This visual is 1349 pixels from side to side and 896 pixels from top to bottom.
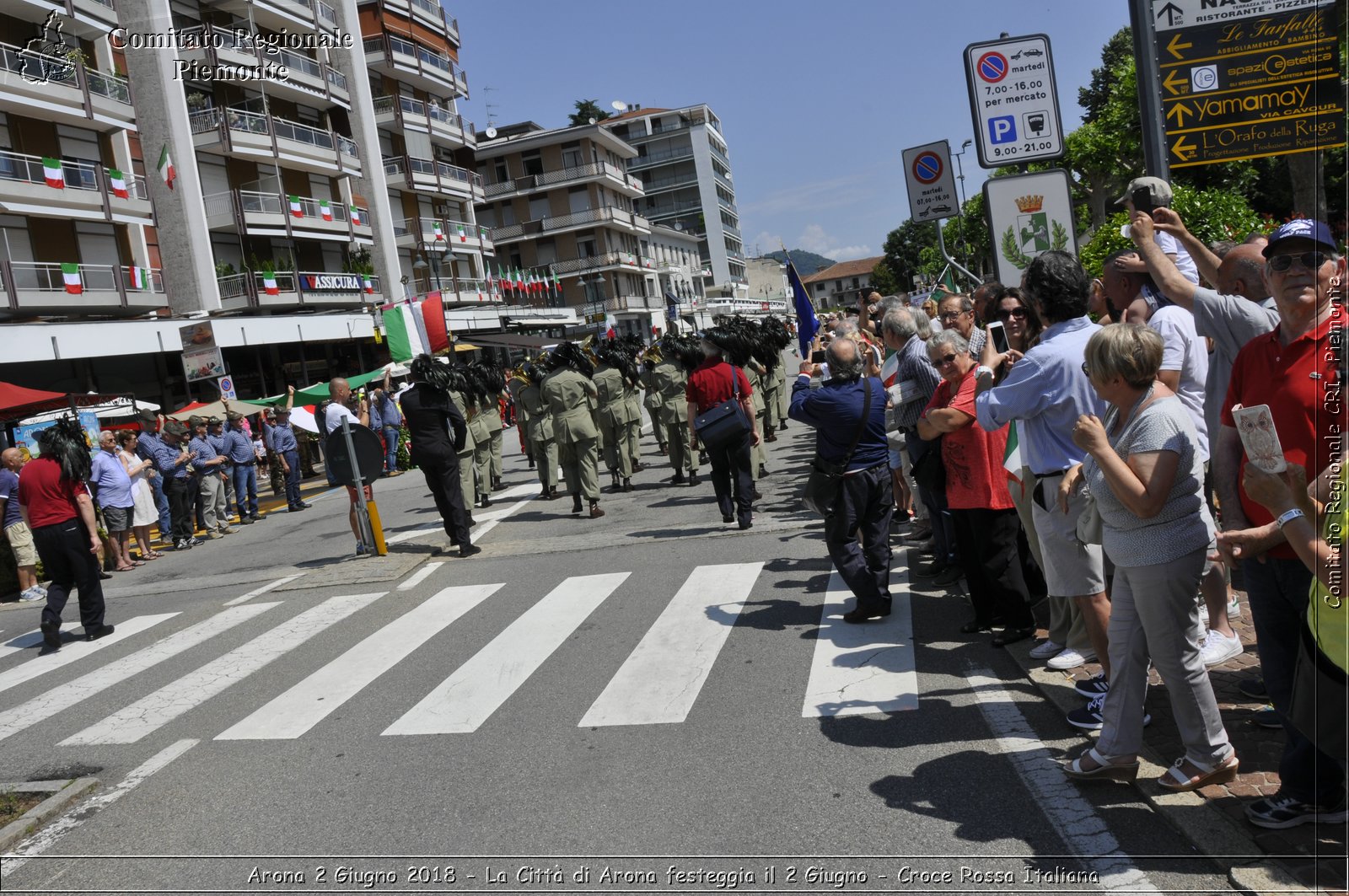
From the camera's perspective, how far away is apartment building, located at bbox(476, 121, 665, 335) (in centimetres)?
6781

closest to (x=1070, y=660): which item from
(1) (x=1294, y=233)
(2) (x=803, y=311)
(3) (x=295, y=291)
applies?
(1) (x=1294, y=233)

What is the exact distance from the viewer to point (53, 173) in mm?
25453

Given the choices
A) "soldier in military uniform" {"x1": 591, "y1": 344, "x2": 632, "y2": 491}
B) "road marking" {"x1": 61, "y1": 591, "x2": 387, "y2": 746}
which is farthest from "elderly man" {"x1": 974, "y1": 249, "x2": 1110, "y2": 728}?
"soldier in military uniform" {"x1": 591, "y1": 344, "x2": 632, "y2": 491}

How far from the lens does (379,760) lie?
5.09m

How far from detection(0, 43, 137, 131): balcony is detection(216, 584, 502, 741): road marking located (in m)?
23.8

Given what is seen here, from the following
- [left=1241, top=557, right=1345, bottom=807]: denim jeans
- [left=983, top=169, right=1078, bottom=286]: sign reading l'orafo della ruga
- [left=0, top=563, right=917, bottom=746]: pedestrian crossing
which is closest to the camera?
[left=1241, top=557, right=1345, bottom=807]: denim jeans

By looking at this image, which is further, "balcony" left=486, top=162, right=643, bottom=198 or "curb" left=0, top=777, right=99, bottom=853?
"balcony" left=486, top=162, right=643, bottom=198

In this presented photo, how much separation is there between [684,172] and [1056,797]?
98.1 m

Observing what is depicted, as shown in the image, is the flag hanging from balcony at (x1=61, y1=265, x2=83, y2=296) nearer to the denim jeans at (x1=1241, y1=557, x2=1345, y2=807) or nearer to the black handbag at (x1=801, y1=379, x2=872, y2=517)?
the black handbag at (x1=801, y1=379, x2=872, y2=517)

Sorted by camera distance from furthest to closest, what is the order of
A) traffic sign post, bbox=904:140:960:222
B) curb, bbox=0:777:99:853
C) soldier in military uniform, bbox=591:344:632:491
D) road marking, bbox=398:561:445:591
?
soldier in military uniform, bbox=591:344:632:491 → traffic sign post, bbox=904:140:960:222 → road marking, bbox=398:561:445:591 → curb, bbox=0:777:99:853

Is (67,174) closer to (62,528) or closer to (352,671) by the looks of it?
(62,528)

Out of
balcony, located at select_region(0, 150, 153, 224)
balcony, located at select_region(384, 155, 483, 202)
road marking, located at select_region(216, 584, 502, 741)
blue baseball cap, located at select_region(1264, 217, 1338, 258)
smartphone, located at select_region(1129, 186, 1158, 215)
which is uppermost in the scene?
balcony, located at select_region(384, 155, 483, 202)

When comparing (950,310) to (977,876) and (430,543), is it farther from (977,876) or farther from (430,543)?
(430,543)

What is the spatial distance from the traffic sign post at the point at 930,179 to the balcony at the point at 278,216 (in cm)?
2794
